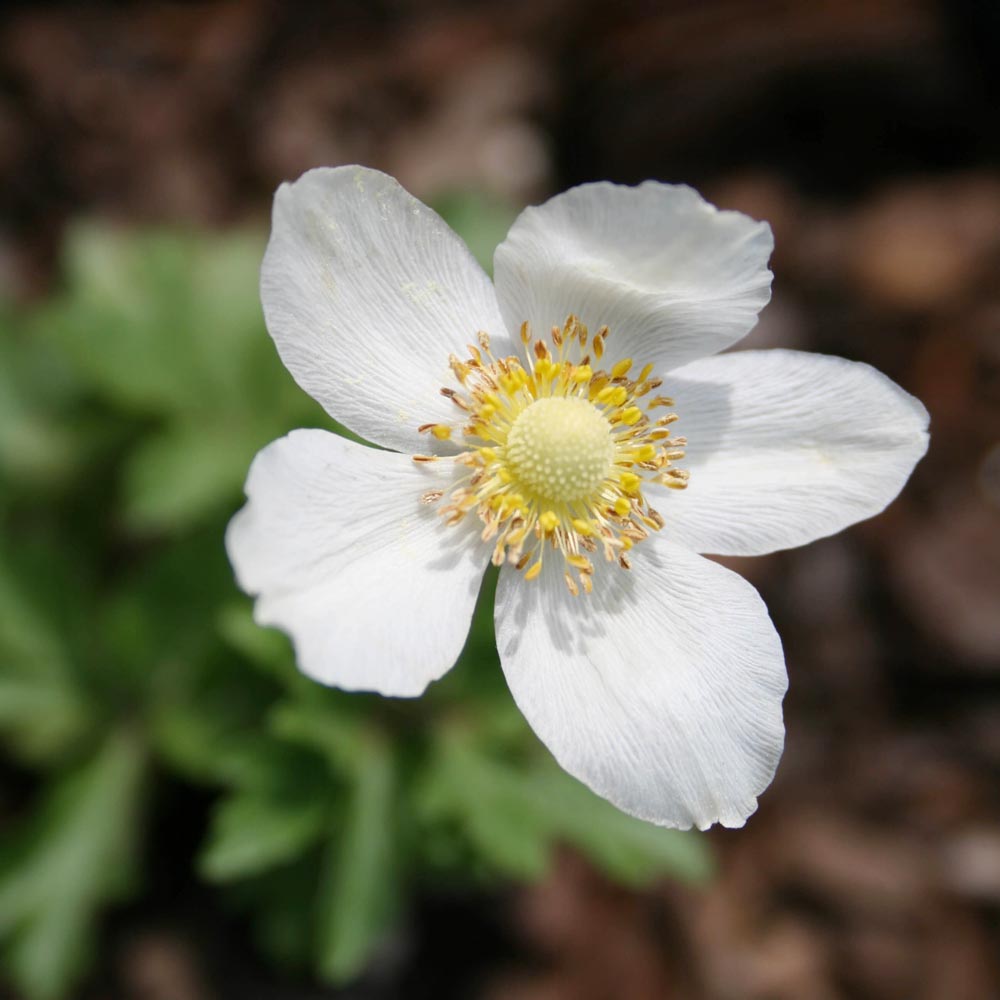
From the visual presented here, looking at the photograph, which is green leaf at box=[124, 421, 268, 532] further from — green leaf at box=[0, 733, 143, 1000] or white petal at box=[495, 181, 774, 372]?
white petal at box=[495, 181, 774, 372]

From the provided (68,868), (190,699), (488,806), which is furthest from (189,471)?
(488,806)

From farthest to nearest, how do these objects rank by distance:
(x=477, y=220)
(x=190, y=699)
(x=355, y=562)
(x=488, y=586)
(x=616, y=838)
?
(x=477, y=220) → (x=190, y=699) → (x=616, y=838) → (x=488, y=586) → (x=355, y=562)

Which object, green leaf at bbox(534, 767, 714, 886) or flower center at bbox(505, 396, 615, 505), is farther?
green leaf at bbox(534, 767, 714, 886)

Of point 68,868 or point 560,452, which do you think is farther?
point 68,868

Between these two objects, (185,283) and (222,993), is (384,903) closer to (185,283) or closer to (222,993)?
(222,993)

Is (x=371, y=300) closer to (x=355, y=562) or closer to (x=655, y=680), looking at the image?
(x=355, y=562)

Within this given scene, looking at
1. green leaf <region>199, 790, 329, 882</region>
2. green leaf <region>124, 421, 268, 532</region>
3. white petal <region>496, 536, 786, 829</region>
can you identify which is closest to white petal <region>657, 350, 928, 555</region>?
white petal <region>496, 536, 786, 829</region>

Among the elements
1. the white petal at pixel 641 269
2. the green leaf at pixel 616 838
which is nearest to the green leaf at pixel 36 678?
the green leaf at pixel 616 838
